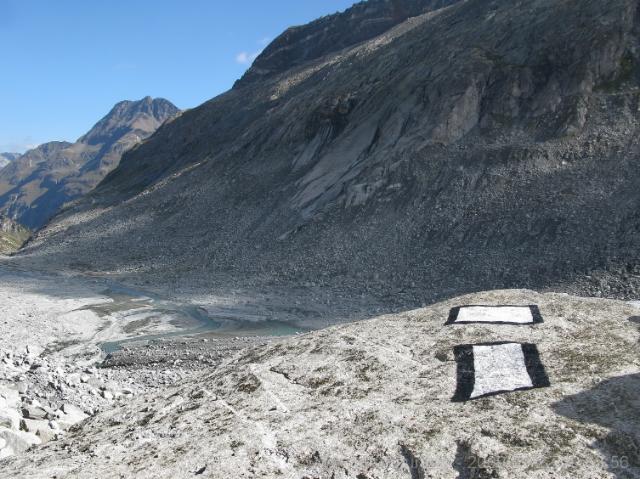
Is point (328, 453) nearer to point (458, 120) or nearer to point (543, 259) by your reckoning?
point (543, 259)

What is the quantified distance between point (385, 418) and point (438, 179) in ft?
137

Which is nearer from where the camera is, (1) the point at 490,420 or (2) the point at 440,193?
(1) the point at 490,420

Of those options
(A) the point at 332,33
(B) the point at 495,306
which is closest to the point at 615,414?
(B) the point at 495,306

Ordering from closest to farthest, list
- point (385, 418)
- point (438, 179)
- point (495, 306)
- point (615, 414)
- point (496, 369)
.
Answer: point (615, 414)
point (385, 418)
point (496, 369)
point (495, 306)
point (438, 179)

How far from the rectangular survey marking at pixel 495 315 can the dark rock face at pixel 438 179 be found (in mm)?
21164

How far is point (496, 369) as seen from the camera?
36.2ft

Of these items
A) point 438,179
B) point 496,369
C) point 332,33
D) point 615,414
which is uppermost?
point 332,33

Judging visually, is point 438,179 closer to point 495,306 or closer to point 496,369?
point 495,306

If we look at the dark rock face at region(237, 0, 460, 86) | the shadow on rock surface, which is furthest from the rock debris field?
the dark rock face at region(237, 0, 460, 86)

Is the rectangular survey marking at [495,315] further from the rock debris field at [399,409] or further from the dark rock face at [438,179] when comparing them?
the dark rock face at [438,179]

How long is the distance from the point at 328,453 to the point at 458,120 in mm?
49431

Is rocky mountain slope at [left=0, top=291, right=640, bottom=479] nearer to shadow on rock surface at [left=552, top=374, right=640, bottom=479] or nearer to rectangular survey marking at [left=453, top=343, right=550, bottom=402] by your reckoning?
shadow on rock surface at [left=552, top=374, right=640, bottom=479]

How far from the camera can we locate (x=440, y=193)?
48.2m

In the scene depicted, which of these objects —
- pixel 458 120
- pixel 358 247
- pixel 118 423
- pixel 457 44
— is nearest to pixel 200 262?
pixel 358 247
